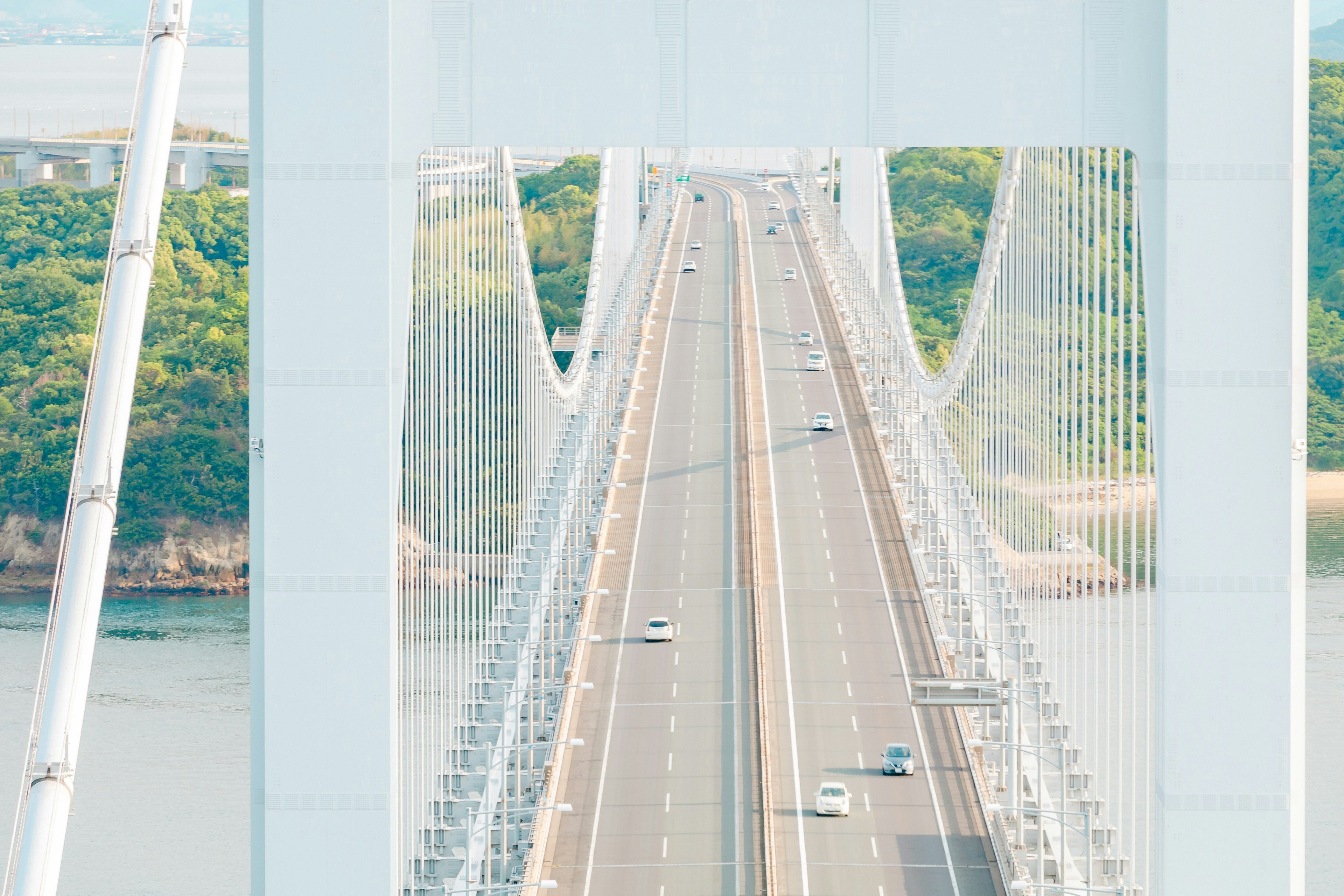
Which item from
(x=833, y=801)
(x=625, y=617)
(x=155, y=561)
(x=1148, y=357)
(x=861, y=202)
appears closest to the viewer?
(x=1148, y=357)

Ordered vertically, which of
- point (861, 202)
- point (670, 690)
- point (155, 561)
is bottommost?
point (670, 690)

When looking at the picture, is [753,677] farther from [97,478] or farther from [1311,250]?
[1311,250]

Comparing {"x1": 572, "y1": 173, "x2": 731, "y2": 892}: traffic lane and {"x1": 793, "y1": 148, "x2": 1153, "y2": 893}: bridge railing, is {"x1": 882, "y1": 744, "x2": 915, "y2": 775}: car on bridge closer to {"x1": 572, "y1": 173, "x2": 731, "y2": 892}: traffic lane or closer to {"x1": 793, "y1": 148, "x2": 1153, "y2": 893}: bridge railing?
{"x1": 793, "y1": 148, "x2": 1153, "y2": 893}: bridge railing

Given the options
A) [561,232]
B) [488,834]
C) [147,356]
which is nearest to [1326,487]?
[561,232]

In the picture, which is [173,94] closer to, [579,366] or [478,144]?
[478,144]

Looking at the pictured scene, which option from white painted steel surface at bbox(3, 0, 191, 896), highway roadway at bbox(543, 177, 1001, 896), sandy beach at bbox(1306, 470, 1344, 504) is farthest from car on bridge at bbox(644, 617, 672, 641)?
sandy beach at bbox(1306, 470, 1344, 504)

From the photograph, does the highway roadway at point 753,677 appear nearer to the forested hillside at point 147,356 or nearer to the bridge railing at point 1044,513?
the bridge railing at point 1044,513
